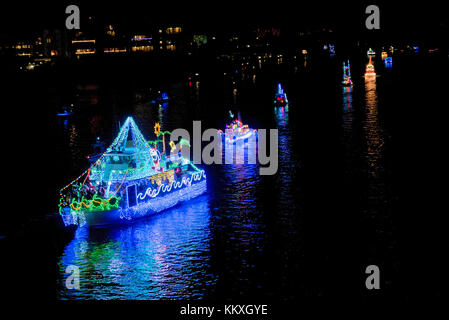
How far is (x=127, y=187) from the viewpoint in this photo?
87.1ft

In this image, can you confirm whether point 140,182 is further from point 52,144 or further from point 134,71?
point 134,71

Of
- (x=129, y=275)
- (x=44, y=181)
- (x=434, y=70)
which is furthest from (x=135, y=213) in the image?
(x=434, y=70)

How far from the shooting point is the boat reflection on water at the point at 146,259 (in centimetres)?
2170

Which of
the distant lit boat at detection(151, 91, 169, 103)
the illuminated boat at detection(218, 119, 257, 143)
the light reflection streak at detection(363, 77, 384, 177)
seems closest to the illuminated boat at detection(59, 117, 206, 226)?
the light reflection streak at detection(363, 77, 384, 177)

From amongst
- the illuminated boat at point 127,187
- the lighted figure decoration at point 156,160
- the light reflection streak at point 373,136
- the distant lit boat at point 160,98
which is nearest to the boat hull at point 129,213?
the illuminated boat at point 127,187

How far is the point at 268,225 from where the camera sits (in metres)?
27.8

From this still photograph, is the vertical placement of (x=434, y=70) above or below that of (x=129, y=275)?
above

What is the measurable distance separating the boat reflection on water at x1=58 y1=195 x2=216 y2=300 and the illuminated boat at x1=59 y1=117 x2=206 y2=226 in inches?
27.3

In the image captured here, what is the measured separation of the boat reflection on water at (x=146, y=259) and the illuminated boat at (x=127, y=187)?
69 cm

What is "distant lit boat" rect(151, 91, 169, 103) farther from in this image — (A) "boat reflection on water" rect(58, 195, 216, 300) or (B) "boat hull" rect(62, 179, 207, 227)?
(A) "boat reflection on water" rect(58, 195, 216, 300)

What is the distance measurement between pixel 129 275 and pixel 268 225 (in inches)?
305

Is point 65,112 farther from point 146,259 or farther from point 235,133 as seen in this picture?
point 146,259
